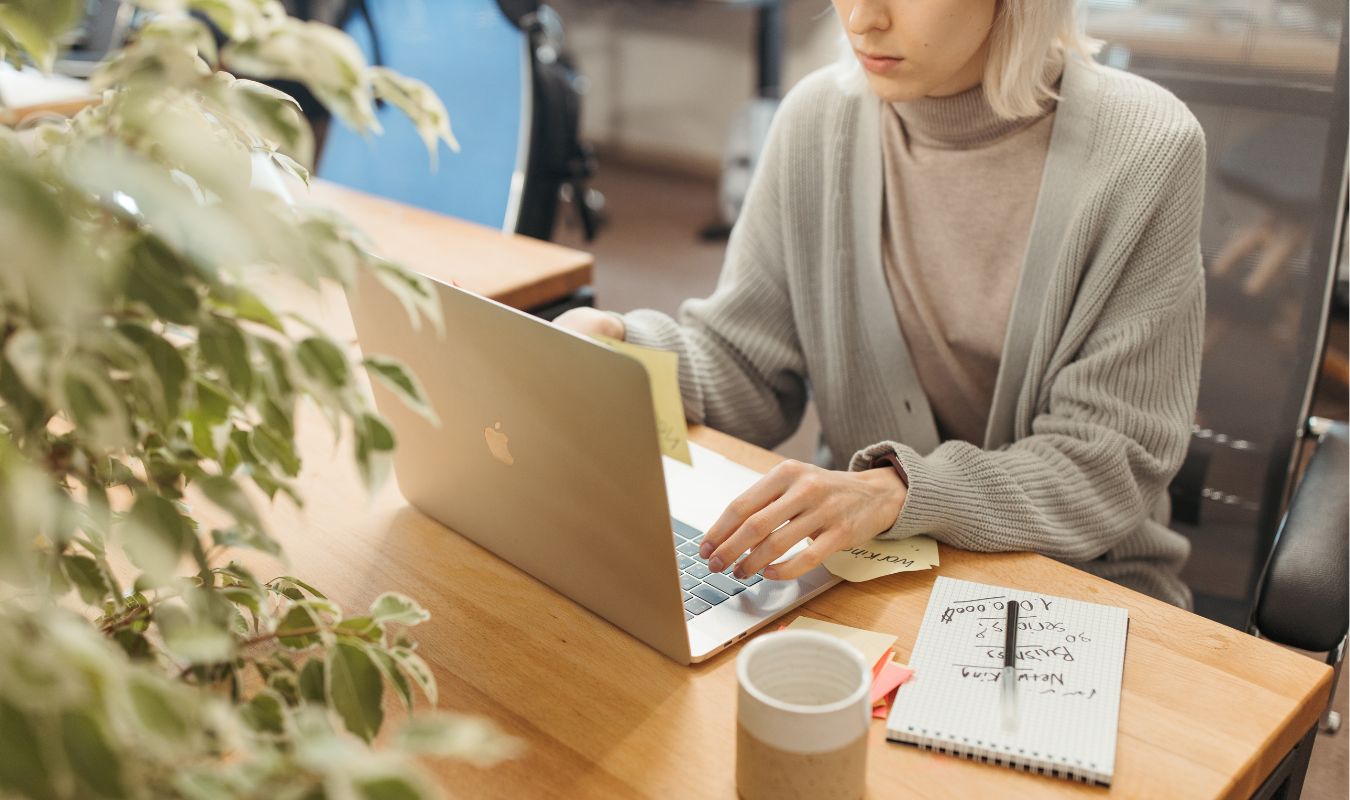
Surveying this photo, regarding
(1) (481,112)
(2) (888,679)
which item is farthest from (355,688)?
(1) (481,112)

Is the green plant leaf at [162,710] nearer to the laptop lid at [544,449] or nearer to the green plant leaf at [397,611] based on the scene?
the green plant leaf at [397,611]

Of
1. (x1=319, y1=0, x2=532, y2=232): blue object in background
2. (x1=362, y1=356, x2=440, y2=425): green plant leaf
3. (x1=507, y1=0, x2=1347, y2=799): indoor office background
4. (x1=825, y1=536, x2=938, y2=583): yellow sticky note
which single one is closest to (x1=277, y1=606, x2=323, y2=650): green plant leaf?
(x1=362, y1=356, x2=440, y2=425): green plant leaf

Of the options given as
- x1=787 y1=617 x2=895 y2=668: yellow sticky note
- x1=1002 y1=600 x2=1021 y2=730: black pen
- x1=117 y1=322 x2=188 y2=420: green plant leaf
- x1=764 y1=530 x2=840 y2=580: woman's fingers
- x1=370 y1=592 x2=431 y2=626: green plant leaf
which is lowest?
x1=787 y1=617 x2=895 y2=668: yellow sticky note

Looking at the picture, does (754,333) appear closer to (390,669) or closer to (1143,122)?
(1143,122)

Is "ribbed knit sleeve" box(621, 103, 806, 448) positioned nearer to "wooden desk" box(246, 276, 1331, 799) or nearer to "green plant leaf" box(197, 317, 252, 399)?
"wooden desk" box(246, 276, 1331, 799)

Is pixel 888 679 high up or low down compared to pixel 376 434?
down

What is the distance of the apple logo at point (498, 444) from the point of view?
836 millimetres

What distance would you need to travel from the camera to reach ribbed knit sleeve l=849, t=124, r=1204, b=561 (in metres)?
1.03

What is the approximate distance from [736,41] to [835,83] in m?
3.31

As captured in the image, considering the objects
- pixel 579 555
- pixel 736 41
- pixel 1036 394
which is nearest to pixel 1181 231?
pixel 1036 394

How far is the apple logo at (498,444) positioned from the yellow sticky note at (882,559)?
0.83ft

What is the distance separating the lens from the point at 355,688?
579mm

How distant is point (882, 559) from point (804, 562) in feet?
0.29

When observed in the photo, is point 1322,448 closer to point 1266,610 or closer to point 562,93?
point 1266,610
